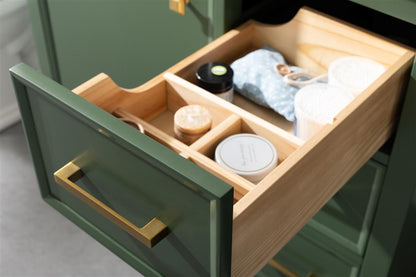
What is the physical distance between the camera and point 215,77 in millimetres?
945

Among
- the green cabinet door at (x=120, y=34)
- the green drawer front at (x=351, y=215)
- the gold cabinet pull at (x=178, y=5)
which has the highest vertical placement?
the gold cabinet pull at (x=178, y=5)

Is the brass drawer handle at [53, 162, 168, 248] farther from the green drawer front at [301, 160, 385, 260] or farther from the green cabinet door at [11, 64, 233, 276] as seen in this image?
the green drawer front at [301, 160, 385, 260]

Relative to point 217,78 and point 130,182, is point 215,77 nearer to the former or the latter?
point 217,78

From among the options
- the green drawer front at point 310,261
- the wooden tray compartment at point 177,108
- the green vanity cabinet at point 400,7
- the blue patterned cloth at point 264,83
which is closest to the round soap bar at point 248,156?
the wooden tray compartment at point 177,108

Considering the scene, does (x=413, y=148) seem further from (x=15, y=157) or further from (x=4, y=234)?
(x=15, y=157)

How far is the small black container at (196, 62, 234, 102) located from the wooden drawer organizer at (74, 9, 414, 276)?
2cm

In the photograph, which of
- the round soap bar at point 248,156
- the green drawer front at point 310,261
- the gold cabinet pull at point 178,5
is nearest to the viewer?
the round soap bar at point 248,156

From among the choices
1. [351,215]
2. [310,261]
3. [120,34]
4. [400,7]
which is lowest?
[310,261]

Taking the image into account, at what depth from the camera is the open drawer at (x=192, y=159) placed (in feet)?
2.17

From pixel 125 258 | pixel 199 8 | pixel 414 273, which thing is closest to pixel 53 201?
pixel 125 258

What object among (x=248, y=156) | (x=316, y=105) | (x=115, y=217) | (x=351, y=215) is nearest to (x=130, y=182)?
(x=115, y=217)

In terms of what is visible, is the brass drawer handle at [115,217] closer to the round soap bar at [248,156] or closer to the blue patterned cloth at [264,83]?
the round soap bar at [248,156]

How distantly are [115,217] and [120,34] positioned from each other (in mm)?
616

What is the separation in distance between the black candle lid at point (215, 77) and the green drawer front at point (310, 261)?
18.2 inches
